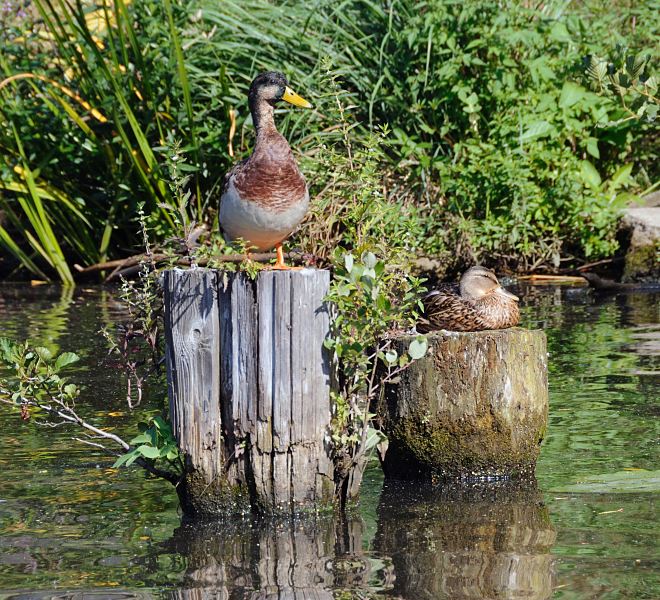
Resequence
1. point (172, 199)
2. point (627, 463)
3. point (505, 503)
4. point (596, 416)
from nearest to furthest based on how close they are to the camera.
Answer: point (505, 503), point (627, 463), point (596, 416), point (172, 199)

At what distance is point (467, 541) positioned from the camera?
4137 millimetres

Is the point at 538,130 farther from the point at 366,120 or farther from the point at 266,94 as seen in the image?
the point at 266,94

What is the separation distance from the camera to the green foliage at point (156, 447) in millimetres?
4367

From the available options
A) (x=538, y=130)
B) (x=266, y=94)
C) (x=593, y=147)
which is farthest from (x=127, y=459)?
(x=593, y=147)

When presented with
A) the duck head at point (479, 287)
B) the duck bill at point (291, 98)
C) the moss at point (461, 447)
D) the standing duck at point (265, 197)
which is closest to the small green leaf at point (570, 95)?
the duck head at point (479, 287)

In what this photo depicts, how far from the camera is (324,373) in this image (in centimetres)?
432

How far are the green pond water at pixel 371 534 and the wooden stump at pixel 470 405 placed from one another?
0.13m

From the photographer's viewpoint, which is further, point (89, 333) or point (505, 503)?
point (89, 333)

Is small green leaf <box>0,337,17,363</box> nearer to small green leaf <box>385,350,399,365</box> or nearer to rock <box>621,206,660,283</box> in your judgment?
small green leaf <box>385,350,399,365</box>

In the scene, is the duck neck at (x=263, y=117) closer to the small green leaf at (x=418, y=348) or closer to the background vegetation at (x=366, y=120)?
the small green leaf at (x=418, y=348)

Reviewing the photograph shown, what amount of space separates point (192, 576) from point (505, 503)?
54.2 inches

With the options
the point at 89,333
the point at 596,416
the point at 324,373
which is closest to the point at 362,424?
the point at 324,373

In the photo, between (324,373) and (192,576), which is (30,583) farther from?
(324,373)

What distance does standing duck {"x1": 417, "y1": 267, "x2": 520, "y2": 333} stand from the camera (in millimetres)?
5602
